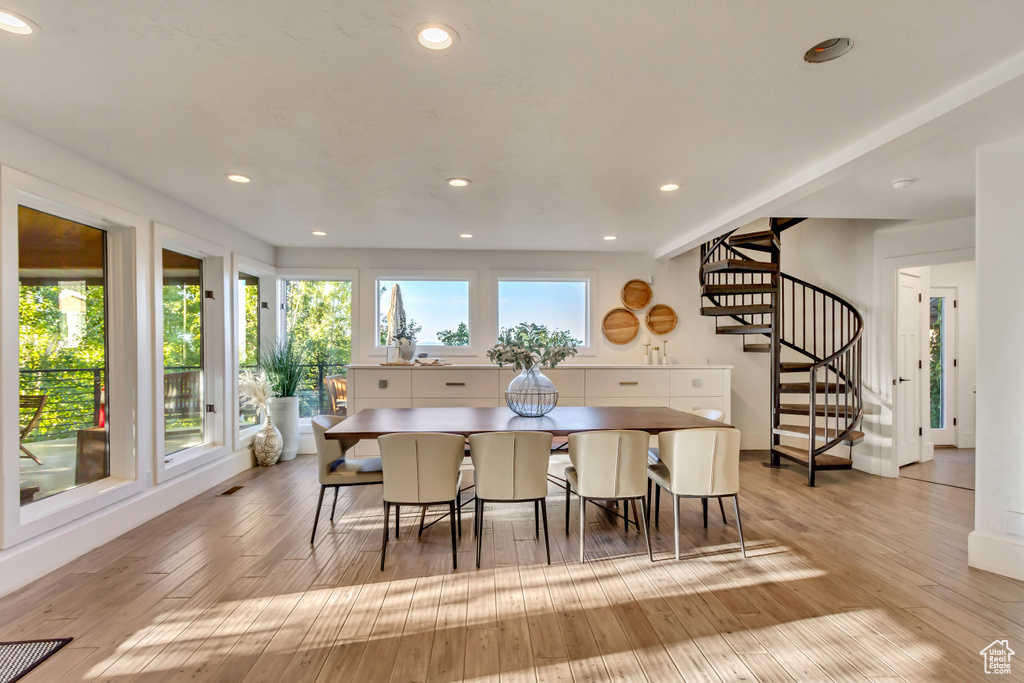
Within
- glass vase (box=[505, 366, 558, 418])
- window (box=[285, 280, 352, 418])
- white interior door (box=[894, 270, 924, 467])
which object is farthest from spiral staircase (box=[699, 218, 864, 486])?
window (box=[285, 280, 352, 418])

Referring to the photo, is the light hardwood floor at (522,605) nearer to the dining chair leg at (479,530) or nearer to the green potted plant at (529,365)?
the dining chair leg at (479,530)

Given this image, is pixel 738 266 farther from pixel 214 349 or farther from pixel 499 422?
pixel 214 349

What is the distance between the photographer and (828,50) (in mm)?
1862

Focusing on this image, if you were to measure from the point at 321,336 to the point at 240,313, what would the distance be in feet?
3.60

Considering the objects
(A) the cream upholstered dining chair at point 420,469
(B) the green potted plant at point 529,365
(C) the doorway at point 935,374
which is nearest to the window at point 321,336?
(B) the green potted plant at point 529,365

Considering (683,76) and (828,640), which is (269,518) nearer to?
(828,640)

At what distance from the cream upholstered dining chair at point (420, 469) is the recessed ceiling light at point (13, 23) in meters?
2.21

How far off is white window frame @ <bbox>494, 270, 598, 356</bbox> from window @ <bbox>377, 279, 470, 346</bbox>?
0.39 m

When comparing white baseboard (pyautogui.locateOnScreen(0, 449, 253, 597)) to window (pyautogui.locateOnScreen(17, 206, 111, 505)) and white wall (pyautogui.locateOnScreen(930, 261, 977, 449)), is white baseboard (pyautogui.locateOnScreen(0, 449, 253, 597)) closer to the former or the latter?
window (pyautogui.locateOnScreen(17, 206, 111, 505))

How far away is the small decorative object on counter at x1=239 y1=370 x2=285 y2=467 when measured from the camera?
519 cm

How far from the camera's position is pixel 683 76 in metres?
2.04

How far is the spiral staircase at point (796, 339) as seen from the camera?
4848mm

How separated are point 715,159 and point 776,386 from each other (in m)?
3.23

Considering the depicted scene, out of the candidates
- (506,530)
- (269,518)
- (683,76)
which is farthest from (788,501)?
(269,518)
